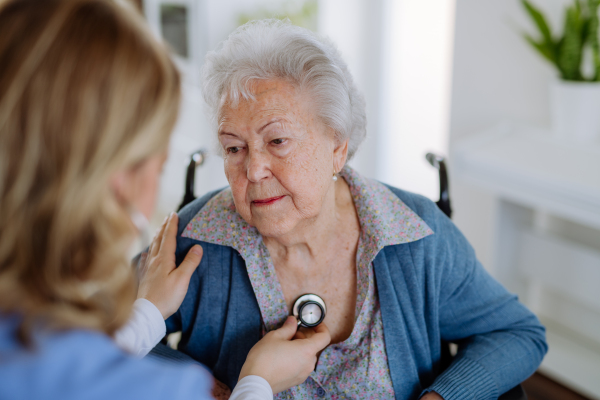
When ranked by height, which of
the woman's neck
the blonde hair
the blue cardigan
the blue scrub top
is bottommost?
the blue cardigan

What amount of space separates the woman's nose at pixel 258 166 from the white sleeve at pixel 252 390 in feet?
1.49

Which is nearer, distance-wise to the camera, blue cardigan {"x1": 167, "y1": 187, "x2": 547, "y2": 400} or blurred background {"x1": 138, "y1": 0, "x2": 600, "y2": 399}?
blue cardigan {"x1": 167, "y1": 187, "x2": 547, "y2": 400}

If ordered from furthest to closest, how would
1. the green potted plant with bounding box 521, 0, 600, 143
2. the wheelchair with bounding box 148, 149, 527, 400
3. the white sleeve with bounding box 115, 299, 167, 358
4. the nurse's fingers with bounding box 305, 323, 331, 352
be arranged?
the green potted plant with bounding box 521, 0, 600, 143 < the wheelchair with bounding box 148, 149, 527, 400 < the nurse's fingers with bounding box 305, 323, 331, 352 < the white sleeve with bounding box 115, 299, 167, 358

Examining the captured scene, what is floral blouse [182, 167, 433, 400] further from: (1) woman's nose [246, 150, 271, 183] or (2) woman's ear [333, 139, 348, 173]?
(1) woman's nose [246, 150, 271, 183]

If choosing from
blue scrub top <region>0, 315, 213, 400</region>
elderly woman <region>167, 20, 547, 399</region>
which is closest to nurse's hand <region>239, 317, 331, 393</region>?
elderly woman <region>167, 20, 547, 399</region>

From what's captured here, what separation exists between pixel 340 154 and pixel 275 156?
0.21 meters

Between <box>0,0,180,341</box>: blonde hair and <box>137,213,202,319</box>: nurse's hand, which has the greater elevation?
<box>0,0,180,341</box>: blonde hair

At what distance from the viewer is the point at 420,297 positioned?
1345 millimetres

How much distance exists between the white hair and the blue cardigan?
359 mm

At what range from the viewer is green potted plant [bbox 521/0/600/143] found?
86.8 inches

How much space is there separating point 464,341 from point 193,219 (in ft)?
Result: 2.66

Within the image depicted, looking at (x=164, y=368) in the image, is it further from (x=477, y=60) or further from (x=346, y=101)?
(x=477, y=60)

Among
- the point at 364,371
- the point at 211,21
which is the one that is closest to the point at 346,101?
the point at 364,371

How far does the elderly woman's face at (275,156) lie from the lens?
126 centimetres
